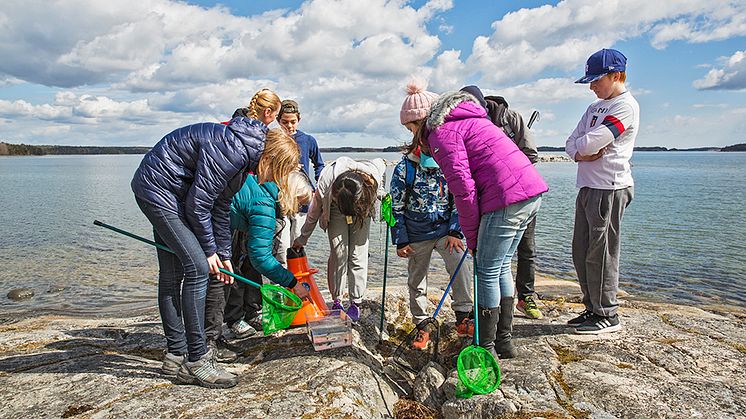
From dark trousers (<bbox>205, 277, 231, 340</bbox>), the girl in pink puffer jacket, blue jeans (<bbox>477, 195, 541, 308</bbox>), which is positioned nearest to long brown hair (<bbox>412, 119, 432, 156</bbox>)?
the girl in pink puffer jacket

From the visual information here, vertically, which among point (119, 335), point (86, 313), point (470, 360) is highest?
point (470, 360)

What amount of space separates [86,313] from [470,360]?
7025mm

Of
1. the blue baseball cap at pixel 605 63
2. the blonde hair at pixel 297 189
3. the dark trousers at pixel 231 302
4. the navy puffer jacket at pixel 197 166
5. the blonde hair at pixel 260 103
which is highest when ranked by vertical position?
the blue baseball cap at pixel 605 63

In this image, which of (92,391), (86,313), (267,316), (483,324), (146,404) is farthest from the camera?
(86,313)

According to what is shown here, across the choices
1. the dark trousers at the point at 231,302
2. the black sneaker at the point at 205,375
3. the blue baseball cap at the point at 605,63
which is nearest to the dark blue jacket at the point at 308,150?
the dark trousers at the point at 231,302

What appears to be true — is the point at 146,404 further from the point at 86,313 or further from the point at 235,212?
the point at 86,313

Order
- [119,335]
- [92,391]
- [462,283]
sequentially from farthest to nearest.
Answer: [119,335]
[462,283]
[92,391]

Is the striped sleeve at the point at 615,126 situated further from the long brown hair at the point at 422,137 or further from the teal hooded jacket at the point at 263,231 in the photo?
the teal hooded jacket at the point at 263,231

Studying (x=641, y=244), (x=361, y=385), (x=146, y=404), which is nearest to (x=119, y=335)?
(x=146, y=404)

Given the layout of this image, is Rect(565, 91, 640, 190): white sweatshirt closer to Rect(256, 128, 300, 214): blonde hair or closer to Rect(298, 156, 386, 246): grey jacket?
Rect(298, 156, 386, 246): grey jacket

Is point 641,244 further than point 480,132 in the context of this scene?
Yes

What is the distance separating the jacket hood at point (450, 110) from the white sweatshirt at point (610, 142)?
115 cm

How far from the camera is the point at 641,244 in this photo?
13.1 metres

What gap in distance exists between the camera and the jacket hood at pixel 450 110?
3.64 metres
